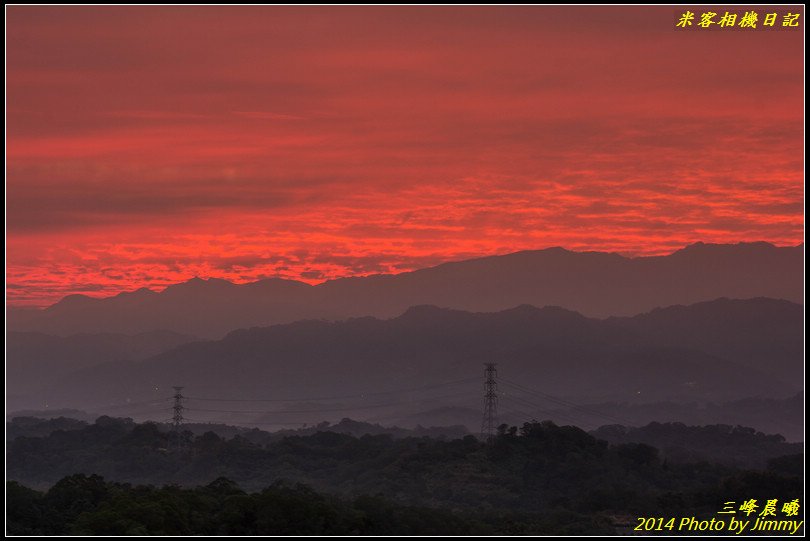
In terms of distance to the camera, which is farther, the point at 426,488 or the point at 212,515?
the point at 426,488

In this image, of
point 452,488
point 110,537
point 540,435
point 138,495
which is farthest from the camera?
point 540,435

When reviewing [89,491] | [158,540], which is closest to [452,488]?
[89,491]

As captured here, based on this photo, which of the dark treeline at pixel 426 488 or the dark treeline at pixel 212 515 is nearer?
the dark treeline at pixel 212 515

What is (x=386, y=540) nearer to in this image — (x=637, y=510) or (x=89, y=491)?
(x=89, y=491)

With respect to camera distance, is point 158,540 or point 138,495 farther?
point 138,495

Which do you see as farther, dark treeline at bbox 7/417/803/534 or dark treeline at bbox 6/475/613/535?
dark treeline at bbox 7/417/803/534

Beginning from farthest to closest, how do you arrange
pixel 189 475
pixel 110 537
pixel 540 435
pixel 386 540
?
pixel 189 475
pixel 540 435
pixel 386 540
pixel 110 537

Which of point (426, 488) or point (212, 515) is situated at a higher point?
point (212, 515)
